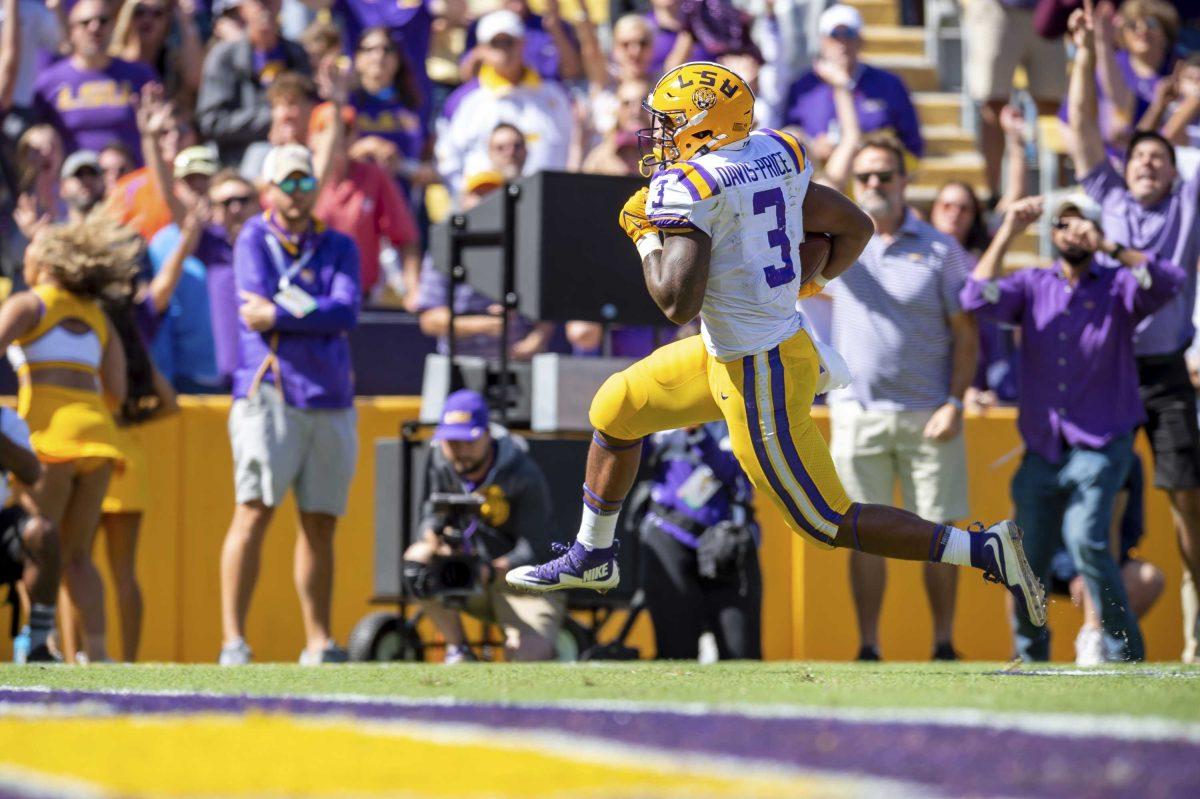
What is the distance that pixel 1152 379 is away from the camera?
8828mm

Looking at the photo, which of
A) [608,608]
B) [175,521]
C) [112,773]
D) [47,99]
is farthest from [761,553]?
[112,773]

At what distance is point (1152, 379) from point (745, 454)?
3.53 m

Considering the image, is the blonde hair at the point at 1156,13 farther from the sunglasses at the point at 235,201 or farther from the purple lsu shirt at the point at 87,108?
the purple lsu shirt at the point at 87,108

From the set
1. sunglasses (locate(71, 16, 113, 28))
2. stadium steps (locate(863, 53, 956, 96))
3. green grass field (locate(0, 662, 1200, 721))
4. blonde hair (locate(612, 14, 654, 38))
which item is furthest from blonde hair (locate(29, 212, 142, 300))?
stadium steps (locate(863, 53, 956, 96))

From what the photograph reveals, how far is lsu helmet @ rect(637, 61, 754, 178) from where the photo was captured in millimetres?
6086

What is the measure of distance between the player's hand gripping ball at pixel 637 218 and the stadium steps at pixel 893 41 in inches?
354

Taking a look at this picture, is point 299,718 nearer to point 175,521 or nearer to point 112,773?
point 112,773

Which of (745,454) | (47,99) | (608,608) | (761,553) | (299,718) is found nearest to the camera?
(299,718)

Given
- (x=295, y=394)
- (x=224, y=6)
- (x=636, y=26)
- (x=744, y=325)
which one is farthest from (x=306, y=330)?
(x=636, y=26)

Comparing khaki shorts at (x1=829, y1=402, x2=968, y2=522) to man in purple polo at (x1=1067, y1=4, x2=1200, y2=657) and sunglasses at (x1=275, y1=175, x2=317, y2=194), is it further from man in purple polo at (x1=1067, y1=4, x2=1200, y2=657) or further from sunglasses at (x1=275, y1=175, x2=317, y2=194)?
sunglasses at (x1=275, y1=175, x2=317, y2=194)

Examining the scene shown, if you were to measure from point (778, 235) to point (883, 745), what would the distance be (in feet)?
8.30

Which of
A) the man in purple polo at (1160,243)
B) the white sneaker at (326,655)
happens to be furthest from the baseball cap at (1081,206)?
the white sneaker at (326,655)

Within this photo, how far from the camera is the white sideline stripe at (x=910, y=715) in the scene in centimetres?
405

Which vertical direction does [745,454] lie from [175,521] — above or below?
above
